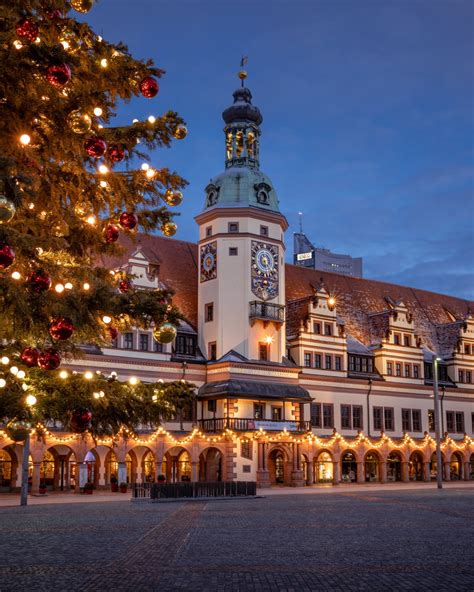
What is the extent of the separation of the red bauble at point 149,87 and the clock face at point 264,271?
42974mm

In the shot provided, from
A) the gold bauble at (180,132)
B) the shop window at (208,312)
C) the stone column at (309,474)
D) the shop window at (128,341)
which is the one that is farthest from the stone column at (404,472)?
the gold bauble at (180,132)

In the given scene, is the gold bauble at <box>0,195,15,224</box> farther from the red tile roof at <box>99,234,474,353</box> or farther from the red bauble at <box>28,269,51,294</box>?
the red tile roof at <box>99,234,474,353</box>

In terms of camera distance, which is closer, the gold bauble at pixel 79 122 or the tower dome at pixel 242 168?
the gold bauble at pixel 79 122

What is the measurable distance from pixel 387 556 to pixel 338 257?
131m

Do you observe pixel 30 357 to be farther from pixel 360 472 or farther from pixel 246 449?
pixel 360 472

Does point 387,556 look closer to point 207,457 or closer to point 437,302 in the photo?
point 207,457

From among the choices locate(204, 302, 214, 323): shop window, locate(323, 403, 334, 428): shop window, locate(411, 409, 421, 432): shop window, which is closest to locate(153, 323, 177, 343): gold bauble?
locate(204, 302, 214, 323): shop window

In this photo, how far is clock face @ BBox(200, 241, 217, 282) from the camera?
2149 inches

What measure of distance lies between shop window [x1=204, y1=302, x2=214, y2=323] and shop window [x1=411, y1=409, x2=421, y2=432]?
19.6m

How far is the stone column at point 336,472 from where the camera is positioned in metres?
55.3

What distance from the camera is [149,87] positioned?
10727mm

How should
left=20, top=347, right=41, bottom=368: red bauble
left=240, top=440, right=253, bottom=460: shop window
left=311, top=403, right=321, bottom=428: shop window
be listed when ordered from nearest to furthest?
left=20, top=347, right=41, bottom=368: red bauble → left=240, top=440, right=253, bottom=460: shop window → left=311, top=403, right=321, bottom=428: shop window

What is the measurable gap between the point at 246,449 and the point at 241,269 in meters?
11.8

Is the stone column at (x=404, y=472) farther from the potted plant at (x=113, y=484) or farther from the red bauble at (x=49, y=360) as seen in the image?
the red bauble at (x=49, y=360)
